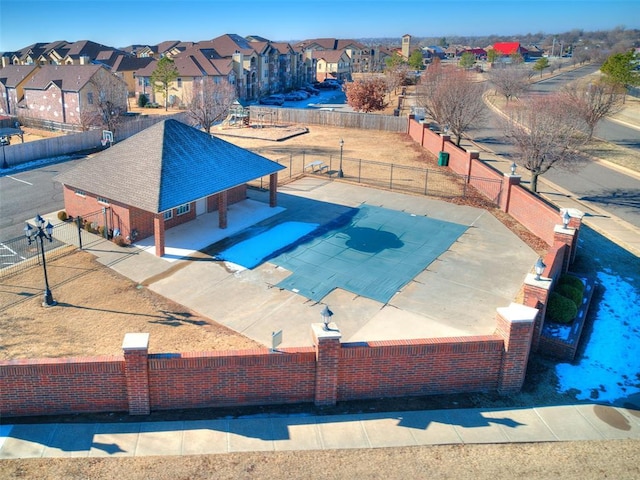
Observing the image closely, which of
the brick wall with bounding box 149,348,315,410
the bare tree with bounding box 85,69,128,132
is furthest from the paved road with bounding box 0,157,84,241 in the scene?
the brick wall with bounding box 149,348,315,410

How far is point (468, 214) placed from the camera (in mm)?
28047

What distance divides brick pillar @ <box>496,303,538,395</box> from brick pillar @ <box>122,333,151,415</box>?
879cm

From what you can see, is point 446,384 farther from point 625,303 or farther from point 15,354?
point 15,354

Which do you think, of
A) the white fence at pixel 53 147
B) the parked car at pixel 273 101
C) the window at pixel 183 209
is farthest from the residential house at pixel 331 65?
the window at pixel 183 209

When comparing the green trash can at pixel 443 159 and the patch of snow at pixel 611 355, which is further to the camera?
the green trash can at pixel 443 159

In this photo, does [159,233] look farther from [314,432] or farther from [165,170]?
[314,432]

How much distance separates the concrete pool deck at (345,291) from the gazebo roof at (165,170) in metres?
2.34

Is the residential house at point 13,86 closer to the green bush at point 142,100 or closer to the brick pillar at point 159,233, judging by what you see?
the green bush at point 142,100

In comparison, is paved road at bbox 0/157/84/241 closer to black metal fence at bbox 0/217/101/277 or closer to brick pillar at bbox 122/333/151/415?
black metal fence at bbox 0/217/101/277

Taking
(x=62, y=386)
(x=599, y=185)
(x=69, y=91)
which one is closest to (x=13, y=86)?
(x=69, y=91)

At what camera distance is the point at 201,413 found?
41.0ft

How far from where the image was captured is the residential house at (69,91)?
178 feet

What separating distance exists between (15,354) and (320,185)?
70.2 feet

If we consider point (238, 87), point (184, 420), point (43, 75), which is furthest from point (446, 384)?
point (238, 87)
